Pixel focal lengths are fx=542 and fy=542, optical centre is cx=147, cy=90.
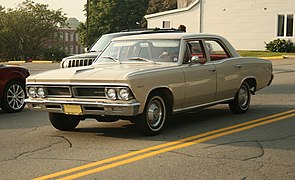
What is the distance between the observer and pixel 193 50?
9617mm

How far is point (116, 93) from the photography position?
7.85 m

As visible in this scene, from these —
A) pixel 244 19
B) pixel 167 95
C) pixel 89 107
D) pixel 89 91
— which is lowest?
pixel 89 107

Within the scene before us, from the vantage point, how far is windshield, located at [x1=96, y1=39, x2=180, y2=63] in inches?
360

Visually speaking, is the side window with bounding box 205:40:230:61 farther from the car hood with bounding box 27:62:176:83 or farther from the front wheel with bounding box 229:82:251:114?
the car hood with bounding box 27:62:176:83

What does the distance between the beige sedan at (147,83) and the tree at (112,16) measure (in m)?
59.5

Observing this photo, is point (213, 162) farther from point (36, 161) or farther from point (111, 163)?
point (36, 161)

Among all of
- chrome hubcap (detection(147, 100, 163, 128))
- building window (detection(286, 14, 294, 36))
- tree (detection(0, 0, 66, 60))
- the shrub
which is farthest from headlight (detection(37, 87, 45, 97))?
tree (detection(0, 0, 66, 60))

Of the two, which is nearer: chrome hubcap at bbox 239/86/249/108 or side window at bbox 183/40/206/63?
side window at bbox 183/40/206/63

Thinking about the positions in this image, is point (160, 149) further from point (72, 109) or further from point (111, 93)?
point (72, 109)

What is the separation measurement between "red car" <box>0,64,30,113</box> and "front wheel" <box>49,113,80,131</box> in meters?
2.89

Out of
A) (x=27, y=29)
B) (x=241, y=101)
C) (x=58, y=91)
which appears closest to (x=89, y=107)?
(x=58, y=91)

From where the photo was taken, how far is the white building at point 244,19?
37438 mm

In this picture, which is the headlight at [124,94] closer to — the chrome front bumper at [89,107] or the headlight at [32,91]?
the chrome front bumper at [89,107]

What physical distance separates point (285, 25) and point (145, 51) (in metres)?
29.9
